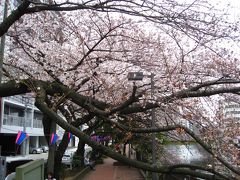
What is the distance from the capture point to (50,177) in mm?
11828

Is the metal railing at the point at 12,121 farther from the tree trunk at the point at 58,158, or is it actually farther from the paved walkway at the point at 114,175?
Answer: the tree trunk at the point at 58,158

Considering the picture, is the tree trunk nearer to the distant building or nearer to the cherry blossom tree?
the cherry blossom tree

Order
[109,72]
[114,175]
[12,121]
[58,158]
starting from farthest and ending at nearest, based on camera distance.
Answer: [12,121]
[114,175]
[58,158]
[109,72]

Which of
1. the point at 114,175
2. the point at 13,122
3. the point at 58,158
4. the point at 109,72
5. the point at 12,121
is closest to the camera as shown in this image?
the point at 109,72

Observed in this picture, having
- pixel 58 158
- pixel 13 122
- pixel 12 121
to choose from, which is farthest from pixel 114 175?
pixel 13 122

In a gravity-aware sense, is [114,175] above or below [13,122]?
below

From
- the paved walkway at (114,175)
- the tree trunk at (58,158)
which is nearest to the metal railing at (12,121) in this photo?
the paved walkway at (114,175)

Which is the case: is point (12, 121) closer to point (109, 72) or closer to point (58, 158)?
point (58, 158)

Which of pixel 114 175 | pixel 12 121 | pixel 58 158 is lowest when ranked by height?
pixel 114 175

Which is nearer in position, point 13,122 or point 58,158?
point 58,158

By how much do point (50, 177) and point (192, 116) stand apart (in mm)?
5811

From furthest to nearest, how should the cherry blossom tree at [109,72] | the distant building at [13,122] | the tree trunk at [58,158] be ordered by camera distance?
the distant building at [13,122] < the tree trunk at [58,158] < the cherry blossom tree at [109,72]

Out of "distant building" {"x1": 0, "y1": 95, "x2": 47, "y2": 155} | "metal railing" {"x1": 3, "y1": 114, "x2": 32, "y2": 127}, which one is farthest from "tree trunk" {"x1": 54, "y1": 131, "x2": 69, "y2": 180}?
"metal railing" {"x1": 3, "y1": 114, "x2": 32, "y2": 127}

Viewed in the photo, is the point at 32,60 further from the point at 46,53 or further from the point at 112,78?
the point at 112,78
